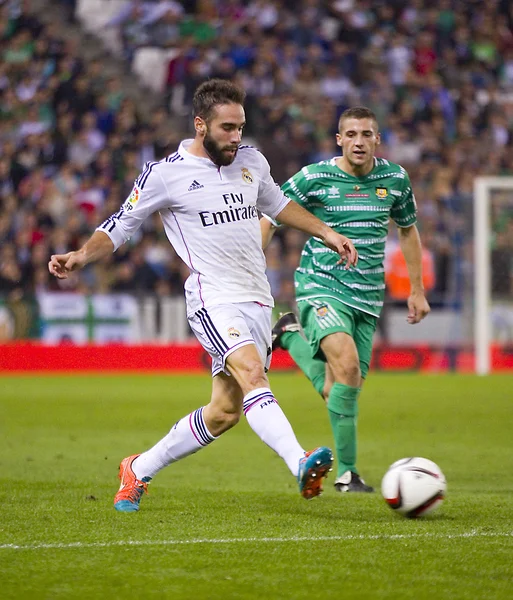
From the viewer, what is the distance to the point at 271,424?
5.59 metres

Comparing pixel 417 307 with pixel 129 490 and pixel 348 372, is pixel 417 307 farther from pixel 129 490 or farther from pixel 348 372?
pixel 129 490

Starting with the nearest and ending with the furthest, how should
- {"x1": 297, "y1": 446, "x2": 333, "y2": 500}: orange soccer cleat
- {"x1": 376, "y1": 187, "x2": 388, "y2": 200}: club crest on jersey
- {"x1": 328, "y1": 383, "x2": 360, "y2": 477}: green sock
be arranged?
{"x1": 297, "y1": 446, "x2": 333, "y2": 500}: orange soccer cleat, {"x1": 328, "y1": 383, "x2": 360, "y2": 477}: green sock, {"x1": 376, "y1": 187, "x2": 388, "y2": 200}: club crest on jersey

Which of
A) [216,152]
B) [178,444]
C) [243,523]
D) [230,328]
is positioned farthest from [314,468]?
[216,152]

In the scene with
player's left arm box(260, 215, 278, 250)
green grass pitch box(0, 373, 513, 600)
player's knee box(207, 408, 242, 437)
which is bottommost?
green grass pitch box(0, 373, 513, 600)

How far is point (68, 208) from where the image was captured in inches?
792

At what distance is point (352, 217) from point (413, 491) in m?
2.34

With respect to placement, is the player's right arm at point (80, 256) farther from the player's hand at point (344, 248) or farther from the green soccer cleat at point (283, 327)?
the green soccer cleat at point (283, 327)

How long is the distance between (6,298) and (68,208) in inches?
94.3

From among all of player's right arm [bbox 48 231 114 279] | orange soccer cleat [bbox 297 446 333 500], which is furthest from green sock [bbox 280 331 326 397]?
orange soccer cleat [bbox 297 446 333 500]

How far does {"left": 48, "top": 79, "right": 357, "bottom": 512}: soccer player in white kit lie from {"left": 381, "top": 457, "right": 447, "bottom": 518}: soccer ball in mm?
848

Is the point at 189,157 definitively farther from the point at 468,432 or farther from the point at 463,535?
the point at 468,432

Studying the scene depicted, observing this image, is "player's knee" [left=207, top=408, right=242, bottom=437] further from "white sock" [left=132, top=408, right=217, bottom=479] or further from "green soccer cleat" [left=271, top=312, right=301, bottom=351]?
"green soccer cleat" [left=271, top=312, right=301, bottom=351]

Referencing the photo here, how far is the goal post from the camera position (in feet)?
58.4

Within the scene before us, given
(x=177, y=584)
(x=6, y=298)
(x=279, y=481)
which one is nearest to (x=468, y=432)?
(x=279, y=481)
